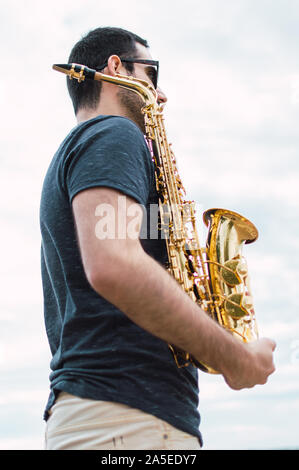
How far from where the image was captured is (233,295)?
107 inches

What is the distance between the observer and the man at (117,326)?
6.56ft

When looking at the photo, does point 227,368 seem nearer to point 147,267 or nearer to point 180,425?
point 180,425

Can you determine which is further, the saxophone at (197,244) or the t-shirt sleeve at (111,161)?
the saxophone at (197,244)

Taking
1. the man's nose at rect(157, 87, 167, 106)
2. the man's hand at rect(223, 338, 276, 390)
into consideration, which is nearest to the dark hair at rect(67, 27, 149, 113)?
the man's nose at rect(157, 87, 167, 106)

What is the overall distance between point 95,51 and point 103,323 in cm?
218

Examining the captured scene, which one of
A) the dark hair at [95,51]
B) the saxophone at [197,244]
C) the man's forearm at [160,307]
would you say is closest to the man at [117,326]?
the man's forearm at [160,307]

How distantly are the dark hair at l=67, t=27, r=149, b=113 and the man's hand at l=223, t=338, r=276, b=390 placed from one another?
1866 mm

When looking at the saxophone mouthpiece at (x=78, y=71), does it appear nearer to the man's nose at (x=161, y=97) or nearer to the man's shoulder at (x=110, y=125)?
the man's nose at (x=161, y=97)

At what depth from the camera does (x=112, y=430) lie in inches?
82.7

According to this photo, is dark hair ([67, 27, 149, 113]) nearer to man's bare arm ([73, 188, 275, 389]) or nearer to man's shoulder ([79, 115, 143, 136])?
man's shoulder ([79, 115, 143, 136])

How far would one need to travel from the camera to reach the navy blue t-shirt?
2.14 m

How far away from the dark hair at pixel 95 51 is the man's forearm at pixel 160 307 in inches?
63.7

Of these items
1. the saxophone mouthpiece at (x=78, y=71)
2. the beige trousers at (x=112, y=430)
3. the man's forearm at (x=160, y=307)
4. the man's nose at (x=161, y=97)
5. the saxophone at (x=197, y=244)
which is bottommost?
the beige trousers at (x=112, y=430)
